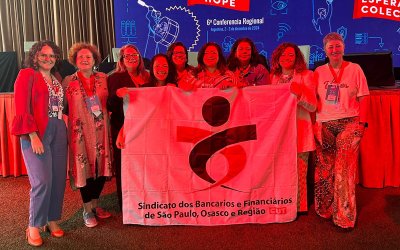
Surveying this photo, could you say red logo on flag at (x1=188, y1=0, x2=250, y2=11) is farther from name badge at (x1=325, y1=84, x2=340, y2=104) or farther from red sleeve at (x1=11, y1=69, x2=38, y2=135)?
red sleeve at (x1=11, y1=69, x2=38, y2=135)

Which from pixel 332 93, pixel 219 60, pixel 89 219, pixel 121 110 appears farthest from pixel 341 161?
pixel 89 219

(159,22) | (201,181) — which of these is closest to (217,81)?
(201,181)

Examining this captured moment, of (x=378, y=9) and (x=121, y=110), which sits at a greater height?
(x=378, y=9)

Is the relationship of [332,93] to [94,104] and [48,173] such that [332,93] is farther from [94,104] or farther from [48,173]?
[48,173]

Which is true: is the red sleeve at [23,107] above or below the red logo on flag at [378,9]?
below

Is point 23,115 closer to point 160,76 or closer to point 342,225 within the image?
point 160,76

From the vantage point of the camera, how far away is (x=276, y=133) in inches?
99.5

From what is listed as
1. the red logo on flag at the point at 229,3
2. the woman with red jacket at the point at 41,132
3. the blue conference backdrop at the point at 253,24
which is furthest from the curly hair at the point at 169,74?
the red logo on flag at the point at 229,3

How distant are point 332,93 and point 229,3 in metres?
3.59

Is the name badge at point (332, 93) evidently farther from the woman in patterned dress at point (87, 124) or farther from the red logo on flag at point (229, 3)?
the red logo on flag at point (229, 3)

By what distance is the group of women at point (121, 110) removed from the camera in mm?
2344

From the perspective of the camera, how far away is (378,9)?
5.34m

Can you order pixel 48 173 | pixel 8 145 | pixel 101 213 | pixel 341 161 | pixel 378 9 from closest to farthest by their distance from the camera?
pixel 48 173 < pixel 341 161 < pixel 101 213 < pixel 8 145 < pixel 378 9

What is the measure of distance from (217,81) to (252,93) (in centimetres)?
28
